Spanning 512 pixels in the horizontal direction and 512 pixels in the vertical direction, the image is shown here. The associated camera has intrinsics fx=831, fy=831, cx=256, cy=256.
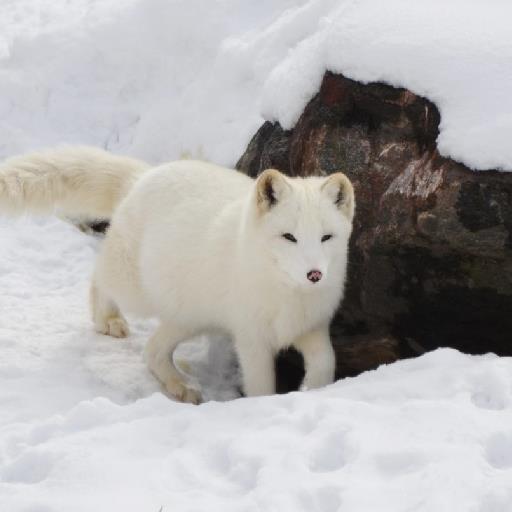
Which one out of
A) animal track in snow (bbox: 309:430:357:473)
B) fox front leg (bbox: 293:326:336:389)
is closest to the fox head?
Answer: fox front leg (bbox: 293:326:336:389)

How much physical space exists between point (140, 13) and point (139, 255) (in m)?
3.95

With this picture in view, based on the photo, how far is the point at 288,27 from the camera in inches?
265

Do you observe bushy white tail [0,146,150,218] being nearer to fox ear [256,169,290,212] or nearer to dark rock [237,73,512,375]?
dark rock [237,73,512,375]

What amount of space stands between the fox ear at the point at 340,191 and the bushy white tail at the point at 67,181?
167 cm

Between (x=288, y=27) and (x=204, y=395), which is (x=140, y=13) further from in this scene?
(x=204, y=395)

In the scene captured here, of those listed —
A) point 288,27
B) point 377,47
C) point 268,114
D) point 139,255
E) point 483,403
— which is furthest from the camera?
point 288,27

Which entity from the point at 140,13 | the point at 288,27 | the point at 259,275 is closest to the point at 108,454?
the point at 259,275

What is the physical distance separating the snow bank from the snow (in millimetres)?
1884

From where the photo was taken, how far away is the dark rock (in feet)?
14.4

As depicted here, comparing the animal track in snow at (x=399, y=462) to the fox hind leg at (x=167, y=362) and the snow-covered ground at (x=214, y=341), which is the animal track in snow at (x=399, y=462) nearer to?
the snow-covered ground at (x=214, y=341)

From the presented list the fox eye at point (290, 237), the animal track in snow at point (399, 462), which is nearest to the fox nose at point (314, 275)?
the fox eye at point (290, 237)

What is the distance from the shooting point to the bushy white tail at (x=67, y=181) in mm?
5105

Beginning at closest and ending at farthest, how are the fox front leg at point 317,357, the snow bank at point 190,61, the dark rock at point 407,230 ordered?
the dark rock at point 407,230 → the fox front leg at point 317,357 → the snow bank at point 190,61

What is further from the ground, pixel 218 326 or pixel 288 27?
pixel 288 27
